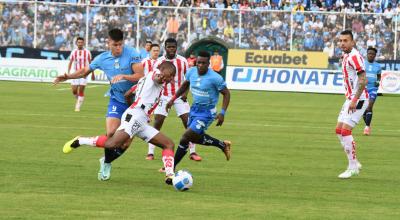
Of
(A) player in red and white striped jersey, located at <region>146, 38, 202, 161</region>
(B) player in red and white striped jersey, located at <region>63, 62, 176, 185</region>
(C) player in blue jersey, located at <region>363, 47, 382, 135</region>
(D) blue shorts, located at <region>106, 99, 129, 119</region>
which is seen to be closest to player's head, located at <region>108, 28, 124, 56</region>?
(D) blue shorts, located at <region>106, 99, 129, 119</region>

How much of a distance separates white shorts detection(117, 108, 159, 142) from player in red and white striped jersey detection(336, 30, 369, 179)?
367cm

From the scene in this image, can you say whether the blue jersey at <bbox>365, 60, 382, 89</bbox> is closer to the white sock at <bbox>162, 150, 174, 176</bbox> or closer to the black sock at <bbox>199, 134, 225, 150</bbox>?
the black sock at <bbox>199, 134, 225, 150</bbox>

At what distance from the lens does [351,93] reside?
16.4 m

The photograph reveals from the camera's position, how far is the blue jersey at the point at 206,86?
16.4m

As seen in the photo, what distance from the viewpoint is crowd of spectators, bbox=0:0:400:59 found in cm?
4709

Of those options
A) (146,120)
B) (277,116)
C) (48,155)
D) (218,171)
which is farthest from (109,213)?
(277,116)

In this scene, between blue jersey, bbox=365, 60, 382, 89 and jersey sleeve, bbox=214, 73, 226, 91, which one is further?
blue jersey, bbox=365, 60, 382, 89

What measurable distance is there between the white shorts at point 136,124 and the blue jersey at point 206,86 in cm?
238

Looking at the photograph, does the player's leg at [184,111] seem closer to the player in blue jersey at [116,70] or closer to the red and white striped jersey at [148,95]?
the player in blue jersey at [116,70]

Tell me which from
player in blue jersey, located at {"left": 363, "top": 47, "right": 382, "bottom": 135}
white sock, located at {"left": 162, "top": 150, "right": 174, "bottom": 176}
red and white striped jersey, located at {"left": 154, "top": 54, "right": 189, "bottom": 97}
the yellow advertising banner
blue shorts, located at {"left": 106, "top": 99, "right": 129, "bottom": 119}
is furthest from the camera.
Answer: the yellow advertising banner

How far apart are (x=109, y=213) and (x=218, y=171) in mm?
5088

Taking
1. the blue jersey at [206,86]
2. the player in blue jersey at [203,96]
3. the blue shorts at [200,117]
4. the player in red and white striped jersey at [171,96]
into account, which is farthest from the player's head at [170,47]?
the blue shorts at [200,117]

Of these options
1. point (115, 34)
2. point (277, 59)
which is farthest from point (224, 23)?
point (115, 34)

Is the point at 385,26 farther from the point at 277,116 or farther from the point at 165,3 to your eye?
the point at 277,116
